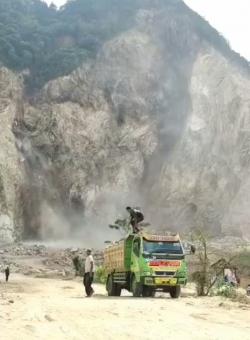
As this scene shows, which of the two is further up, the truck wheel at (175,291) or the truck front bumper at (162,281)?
the truck front bumper at (162,281)

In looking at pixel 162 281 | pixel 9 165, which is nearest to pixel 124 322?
pixel 162 281

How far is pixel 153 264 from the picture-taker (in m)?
19.0

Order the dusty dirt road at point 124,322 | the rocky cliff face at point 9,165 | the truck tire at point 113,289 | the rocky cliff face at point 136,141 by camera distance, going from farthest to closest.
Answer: the rocky cliff face at point 136,141
the rocky cliff face at point 9,165
the truck tire at point 113,289
the dusty dirt road at point 124,322

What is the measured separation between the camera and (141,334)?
32.8 ft

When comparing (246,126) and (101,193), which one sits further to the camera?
(246,126)

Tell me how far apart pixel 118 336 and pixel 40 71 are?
2612 inches

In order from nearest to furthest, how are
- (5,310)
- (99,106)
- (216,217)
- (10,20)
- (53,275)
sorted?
(5,310) → (53,275) → (216,217) → (99,106) → (10,20)

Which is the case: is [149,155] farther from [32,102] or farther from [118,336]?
[118,336]

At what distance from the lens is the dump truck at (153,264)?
19.0 m

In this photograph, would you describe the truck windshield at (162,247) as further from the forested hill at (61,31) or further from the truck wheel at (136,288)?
the forested hill at (61,31)

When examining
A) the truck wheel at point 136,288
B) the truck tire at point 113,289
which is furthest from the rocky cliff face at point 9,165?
the truck wheel at point 136,288

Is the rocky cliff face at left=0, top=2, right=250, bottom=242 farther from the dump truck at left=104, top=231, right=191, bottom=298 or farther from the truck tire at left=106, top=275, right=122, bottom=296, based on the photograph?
the dump truck at left=104, top=231, right=191, bottom=298

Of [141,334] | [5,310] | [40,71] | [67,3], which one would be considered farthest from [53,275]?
[67,3]

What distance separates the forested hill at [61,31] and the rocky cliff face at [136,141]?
2200 mm
